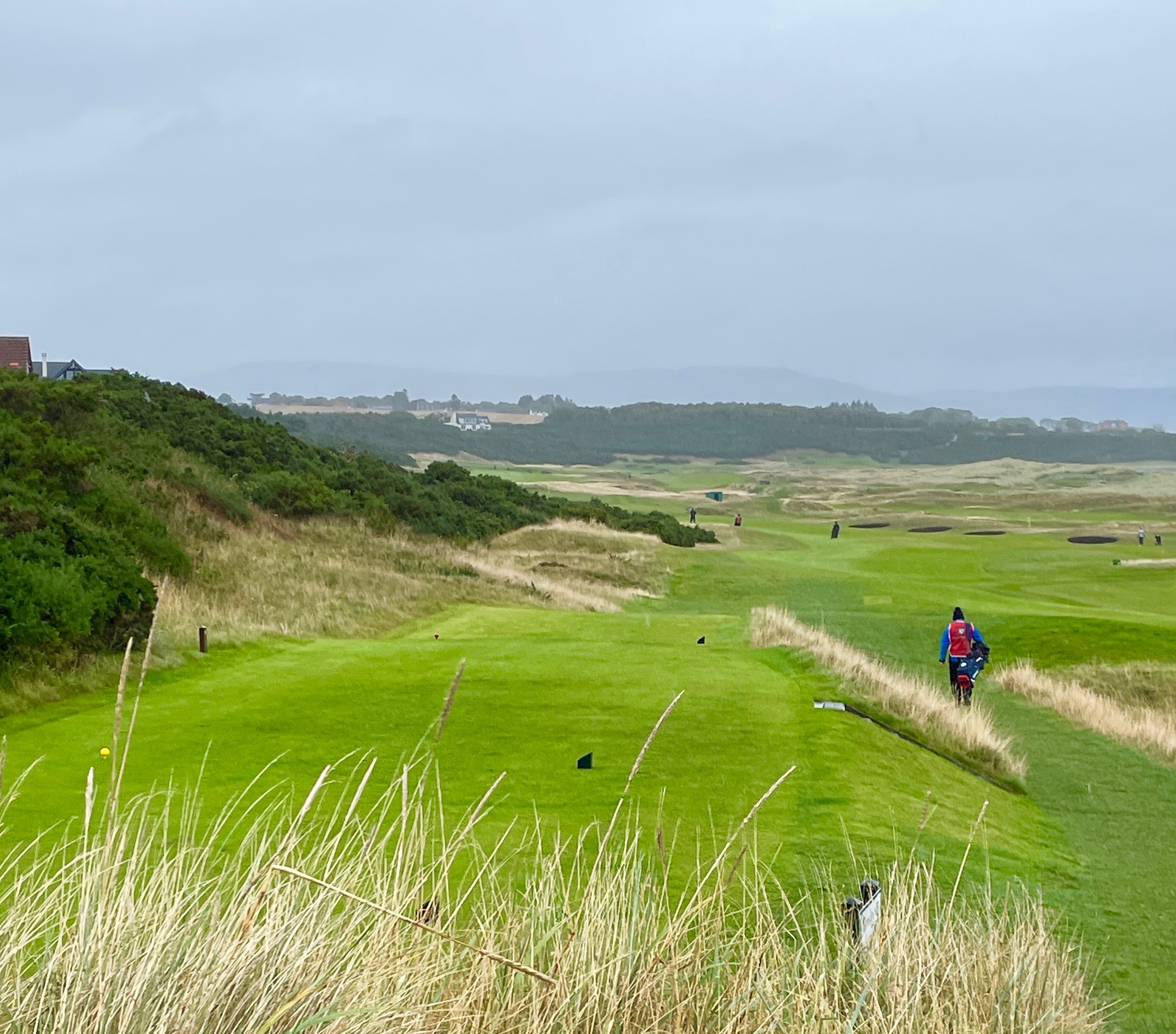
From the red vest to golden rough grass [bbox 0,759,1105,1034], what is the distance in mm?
9916

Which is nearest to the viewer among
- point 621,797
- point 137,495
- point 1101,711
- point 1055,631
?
point 621,797

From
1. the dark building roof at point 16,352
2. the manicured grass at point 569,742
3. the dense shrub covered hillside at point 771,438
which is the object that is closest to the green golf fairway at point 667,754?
the manicured grass at point 569,742

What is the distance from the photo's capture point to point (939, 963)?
15.3 ft

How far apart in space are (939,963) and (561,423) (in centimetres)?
17785

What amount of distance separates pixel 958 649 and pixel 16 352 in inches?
1943

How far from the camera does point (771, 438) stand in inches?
7092

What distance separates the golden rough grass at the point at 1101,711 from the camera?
13.1m

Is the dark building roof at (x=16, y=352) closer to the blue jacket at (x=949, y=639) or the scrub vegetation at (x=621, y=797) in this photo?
the scrub vegetation at (x=621, y=797)

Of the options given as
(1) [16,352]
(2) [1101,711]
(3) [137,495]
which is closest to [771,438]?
(1) [16,352]

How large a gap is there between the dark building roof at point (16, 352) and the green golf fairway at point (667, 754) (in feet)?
139

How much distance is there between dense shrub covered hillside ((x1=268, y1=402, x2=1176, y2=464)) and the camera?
538ft

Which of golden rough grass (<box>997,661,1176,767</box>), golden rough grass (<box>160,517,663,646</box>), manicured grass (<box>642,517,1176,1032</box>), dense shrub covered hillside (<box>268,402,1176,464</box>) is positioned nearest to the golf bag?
manicured grass (<box>642,517,1176,1032</box>)

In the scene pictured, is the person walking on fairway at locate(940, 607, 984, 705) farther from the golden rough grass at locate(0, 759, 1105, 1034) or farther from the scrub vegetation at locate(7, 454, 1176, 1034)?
the golden rough grass at locate(0, 759, 1105, 1034)

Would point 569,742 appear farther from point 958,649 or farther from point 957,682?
point 957,682
